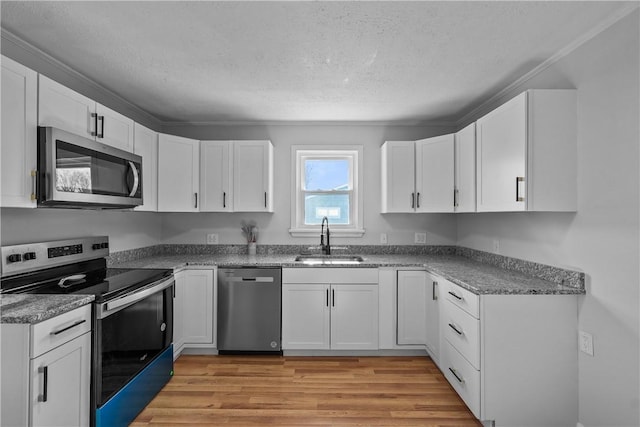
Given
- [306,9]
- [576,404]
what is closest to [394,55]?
[306,9]

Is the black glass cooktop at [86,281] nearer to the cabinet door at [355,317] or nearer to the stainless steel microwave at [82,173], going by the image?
the stainless steel microwave at [82,173]

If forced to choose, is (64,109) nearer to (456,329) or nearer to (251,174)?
(251,174)

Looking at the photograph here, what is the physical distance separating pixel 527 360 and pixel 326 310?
1.60 metres

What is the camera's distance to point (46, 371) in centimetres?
146

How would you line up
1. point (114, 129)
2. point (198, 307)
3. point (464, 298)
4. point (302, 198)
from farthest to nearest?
point (302, 198) < point (198, 307) < point (114, 129) < point (464, 298)

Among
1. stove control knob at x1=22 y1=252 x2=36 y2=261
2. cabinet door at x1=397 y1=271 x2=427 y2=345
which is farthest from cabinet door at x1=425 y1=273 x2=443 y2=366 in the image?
stove control knob at x1=22 y1=252 x2=36 y2=261

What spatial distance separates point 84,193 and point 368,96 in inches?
87.9

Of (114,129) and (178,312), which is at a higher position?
(114,129)

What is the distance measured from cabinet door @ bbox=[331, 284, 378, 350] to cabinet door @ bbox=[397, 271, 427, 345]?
0.23 metres

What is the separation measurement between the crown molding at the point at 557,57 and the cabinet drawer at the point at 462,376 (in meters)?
2.06

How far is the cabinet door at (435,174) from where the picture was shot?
123 inches

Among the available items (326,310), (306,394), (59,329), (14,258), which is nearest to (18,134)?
(14,258)

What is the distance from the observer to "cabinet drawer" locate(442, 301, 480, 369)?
2.05 metres

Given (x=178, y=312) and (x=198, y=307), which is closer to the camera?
(x=178, y=312)
